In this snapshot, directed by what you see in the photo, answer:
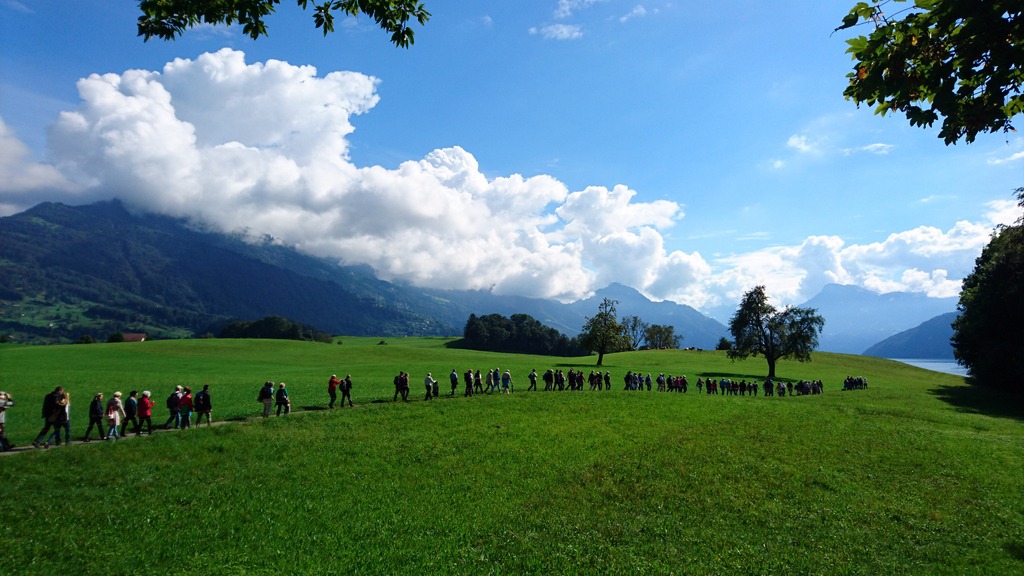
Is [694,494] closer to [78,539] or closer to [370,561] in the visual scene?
[370,561]

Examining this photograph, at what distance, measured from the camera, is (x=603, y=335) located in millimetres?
85812

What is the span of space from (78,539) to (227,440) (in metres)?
10.2

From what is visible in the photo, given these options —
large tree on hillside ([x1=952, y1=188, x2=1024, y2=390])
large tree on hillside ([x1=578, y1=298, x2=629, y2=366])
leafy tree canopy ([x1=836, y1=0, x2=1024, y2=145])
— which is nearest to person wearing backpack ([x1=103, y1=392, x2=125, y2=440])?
leafy tree canopy ([x1=836, y1=0, x2=1024, y2=145])

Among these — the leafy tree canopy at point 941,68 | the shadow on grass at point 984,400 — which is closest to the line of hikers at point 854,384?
the shadow on grass at point 984,400

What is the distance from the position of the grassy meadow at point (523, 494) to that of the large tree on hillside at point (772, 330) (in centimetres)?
4415

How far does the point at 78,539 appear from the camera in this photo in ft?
42.7

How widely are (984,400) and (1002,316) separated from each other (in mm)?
10313

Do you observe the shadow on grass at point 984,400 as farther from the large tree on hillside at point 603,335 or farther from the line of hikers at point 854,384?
the large tree on hillside at point 603,335

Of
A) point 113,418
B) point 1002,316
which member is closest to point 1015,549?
point 113,418

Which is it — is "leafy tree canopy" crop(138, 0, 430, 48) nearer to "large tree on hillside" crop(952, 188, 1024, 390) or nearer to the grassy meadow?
the grassy meadow

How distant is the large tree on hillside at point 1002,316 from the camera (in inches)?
1944

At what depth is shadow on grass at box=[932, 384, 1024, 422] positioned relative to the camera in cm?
4106

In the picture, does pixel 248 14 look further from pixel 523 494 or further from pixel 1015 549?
pixel 1015 549

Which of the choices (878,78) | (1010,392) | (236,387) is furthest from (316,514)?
(1010,392)
